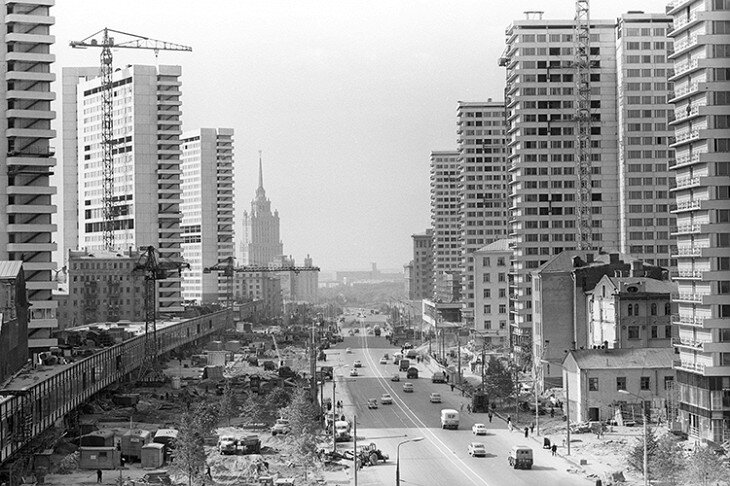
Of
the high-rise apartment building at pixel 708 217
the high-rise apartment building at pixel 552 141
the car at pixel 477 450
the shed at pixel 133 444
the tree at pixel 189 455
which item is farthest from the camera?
the high-rise apartment building at pixel 552 141

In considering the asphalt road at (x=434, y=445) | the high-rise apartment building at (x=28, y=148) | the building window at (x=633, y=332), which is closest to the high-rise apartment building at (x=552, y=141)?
the asphalt road at (x=434, y=445)

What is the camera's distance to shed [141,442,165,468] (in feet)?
276

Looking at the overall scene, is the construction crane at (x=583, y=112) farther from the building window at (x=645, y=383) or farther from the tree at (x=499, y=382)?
the building window at (x=645, y=383)

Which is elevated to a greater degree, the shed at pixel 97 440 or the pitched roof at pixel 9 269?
the pitched roof at pixel 9 269

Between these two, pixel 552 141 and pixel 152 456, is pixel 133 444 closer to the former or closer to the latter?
pixel 152 456

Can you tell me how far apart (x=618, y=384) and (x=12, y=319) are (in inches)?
2161

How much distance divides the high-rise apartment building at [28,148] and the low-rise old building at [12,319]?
12016 mm

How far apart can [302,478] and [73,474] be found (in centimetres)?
1674

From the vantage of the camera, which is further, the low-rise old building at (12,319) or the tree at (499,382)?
the tree at (499,382)

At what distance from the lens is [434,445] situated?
91.9 metres

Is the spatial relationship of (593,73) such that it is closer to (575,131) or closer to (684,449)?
(575,131)

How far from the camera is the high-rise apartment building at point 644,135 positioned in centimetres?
16462

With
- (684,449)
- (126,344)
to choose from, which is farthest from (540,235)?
(684,449)

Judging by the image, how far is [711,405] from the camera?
8350 cm
